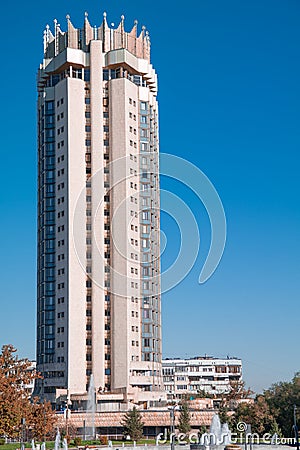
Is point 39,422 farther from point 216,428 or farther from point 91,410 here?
point 91,410

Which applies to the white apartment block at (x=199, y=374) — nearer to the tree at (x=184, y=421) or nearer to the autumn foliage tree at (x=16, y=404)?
the tree at (x=184, y=421)

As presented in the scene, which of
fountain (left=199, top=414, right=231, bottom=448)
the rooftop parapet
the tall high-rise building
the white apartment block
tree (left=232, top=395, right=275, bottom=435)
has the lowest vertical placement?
fountain (left=199, top=414, right=231, bottom=448)

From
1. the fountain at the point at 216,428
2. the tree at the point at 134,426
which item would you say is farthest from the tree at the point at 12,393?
the fountain at the point at 216,428

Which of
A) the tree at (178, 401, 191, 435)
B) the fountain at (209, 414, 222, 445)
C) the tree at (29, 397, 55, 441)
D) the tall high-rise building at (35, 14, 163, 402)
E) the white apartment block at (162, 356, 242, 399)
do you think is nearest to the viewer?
the tree at (29, 397, 55, 441)

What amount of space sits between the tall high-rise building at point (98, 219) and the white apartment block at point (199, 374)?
4658 centimetres

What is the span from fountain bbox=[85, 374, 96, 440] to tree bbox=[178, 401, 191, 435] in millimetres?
7789

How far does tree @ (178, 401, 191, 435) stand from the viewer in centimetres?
6806

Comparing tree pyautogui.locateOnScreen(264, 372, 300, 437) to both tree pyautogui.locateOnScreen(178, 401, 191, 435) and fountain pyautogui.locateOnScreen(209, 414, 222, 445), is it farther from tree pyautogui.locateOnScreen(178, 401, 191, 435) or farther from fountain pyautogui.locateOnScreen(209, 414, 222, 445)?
tree pyautogui.locateOnScreen(178, 401, 191, 435)

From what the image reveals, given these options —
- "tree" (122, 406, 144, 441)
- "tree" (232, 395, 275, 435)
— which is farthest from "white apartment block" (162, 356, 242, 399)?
"tree" (122, 406, 144, 441)

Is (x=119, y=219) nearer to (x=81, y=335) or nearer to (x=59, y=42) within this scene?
(x=81, y=335)

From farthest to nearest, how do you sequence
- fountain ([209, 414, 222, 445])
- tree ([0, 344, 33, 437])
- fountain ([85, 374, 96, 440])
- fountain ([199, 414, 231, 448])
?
1. fountain ([85, 374, 96, 440])
2. fountain ([209, 414, 222, 445])
3. fountain ([199, 414, 231, 448])
4. tree ([0, 344, 33, 437])

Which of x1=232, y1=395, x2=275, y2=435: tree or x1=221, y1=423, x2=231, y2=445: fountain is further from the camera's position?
x1=232, y1=395, x2=275, y2=435: tree

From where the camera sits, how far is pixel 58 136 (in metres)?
88.1

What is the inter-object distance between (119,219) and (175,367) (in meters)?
57.9
